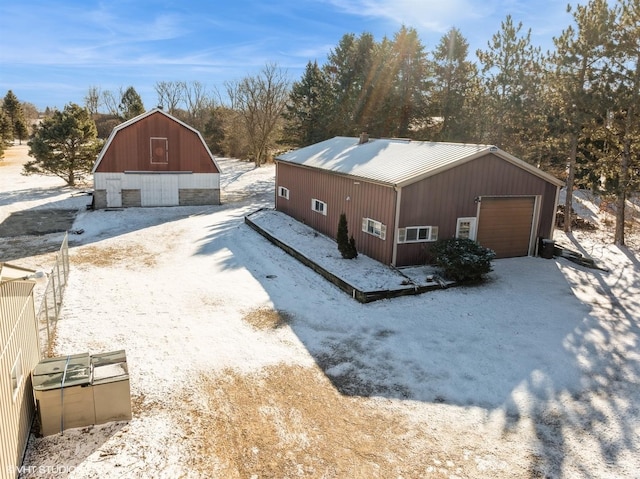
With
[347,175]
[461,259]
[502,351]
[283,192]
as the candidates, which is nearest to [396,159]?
[347,175]

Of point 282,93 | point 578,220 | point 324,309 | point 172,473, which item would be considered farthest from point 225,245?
point 282,93

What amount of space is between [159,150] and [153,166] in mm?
986

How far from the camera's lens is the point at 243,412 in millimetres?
7723

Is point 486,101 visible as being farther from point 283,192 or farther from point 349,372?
point 349,372

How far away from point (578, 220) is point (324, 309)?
19191mm

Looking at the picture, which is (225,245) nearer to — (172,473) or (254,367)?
(254,367)

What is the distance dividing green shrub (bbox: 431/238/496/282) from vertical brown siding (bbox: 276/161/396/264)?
63.5 inches

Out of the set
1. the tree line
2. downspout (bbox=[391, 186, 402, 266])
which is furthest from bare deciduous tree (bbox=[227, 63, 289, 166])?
downspout (bbox=[391, 186, 402, 266])

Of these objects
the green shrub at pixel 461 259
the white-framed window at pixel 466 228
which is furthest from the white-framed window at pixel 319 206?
the green shrub at pixel 461 259

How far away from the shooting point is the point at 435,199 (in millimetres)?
15102

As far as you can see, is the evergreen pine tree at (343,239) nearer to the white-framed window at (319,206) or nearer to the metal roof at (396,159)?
the metal roof at (396,159)

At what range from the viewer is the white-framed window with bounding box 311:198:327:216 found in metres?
19.6

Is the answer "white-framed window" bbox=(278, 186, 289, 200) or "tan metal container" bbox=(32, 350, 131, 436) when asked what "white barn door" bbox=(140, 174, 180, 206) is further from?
"tan metal container" bbox=(32, 350, 131, 436)

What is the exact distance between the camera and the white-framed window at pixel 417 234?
1484 centimetres
